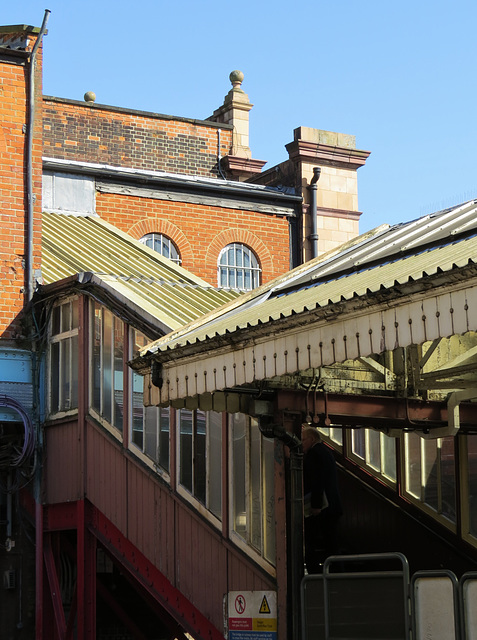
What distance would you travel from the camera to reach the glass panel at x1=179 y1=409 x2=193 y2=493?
37.5ft

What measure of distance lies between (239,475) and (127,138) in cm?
1799

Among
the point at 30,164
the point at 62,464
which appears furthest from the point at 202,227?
the point at 62,464

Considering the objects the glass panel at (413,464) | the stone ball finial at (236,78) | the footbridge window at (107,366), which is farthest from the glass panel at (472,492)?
the stone ball finial at (236,78)

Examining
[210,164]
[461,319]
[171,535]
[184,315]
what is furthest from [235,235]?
[461,319]

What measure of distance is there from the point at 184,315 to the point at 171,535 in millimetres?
2707

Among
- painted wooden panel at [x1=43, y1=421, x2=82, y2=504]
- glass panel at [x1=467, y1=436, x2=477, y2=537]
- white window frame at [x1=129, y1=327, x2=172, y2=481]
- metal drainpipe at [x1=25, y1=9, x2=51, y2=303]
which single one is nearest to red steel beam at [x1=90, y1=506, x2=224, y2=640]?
painted wooden panel at [x1=43, y1=421, x2=82, y2=504]

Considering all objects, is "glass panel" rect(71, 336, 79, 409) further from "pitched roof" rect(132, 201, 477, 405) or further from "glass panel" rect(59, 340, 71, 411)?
"pitched roof" rect(132, 201, 477, 405)

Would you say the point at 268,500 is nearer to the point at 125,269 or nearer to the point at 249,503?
the point at 249,503

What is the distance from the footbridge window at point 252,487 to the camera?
10.2 meters

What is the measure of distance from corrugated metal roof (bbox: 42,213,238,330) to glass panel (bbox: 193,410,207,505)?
3.61 feet

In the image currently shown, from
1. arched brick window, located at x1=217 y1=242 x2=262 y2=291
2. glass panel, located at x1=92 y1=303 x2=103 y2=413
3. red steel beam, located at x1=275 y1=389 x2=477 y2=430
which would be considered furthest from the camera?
arched brick window, located at x1=217 y1=242 x2=262 y2=291

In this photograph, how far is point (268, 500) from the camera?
10289 millimetres

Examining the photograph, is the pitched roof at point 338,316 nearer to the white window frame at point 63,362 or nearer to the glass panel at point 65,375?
the white window frame at point 63,362

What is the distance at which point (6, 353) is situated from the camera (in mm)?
15203
